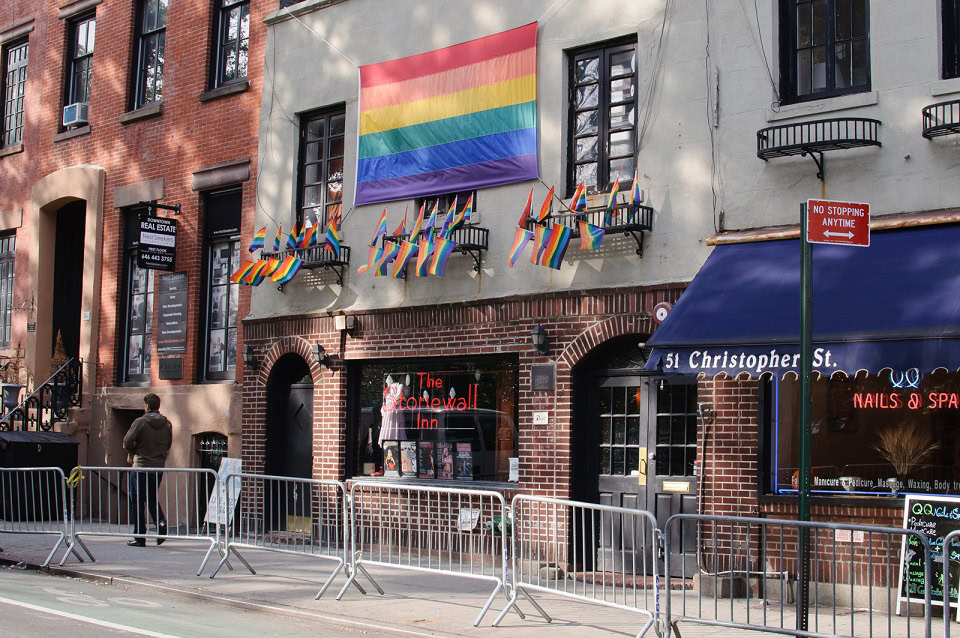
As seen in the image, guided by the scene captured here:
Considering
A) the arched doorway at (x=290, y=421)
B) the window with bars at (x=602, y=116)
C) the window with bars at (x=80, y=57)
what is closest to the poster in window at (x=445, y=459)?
the arched doorway at (x=290, y=421)

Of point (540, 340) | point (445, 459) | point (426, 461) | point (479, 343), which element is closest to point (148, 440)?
point (426, 461)

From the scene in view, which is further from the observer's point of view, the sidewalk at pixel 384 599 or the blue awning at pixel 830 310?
the blue awning at pixel 830 310

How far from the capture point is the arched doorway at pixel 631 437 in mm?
11641

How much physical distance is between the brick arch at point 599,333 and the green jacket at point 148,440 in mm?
5515

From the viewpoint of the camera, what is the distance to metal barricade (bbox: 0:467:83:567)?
12630 millimetres

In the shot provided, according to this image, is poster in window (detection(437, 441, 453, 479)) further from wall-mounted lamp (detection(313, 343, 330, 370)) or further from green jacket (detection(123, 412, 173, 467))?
green jacket (detection(123, 412, 173, 467))

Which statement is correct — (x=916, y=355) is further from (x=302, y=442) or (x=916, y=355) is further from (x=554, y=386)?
(x=302, y=442)

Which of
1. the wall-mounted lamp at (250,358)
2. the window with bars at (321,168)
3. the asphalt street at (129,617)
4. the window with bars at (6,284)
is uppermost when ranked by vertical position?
the window with bars at (321,168)

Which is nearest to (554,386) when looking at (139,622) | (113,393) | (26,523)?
(139,622)

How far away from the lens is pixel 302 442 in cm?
1560

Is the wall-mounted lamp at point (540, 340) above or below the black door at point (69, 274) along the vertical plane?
below

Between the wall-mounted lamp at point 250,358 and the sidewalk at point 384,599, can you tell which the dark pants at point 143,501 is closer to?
the sidewalk at point 384,599

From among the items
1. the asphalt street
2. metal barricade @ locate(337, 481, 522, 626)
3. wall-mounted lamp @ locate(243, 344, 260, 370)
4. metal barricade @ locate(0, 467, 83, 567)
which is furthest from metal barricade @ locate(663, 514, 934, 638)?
wall-mounted lamp @ locate(243, 344, 260, 370)

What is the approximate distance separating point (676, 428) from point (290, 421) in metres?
6.15
